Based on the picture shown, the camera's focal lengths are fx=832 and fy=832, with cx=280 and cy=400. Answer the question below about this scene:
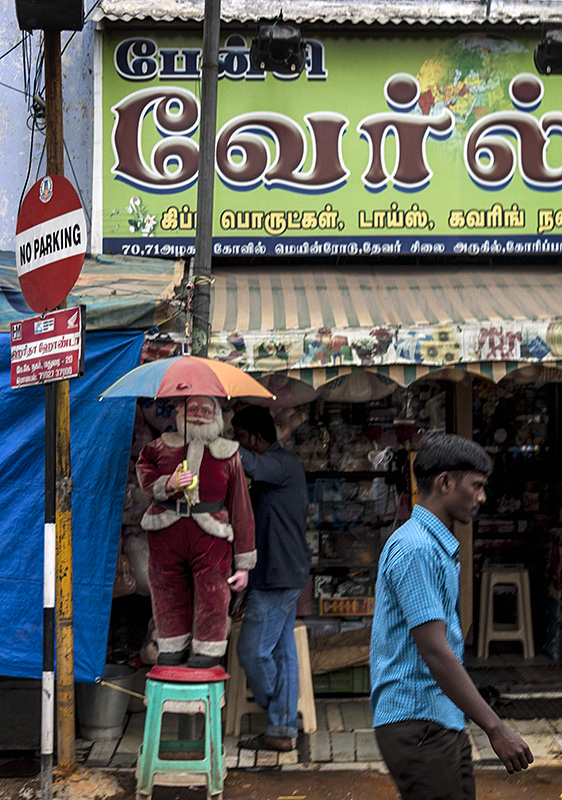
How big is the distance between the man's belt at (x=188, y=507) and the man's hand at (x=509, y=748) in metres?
2.55

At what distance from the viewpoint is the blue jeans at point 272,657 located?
5.09 m

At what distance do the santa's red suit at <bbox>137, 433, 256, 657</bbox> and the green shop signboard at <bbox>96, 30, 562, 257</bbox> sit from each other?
195 centimetres

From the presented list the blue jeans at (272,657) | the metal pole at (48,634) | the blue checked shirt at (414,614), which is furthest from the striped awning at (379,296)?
the blue checked shirt at (414,614)

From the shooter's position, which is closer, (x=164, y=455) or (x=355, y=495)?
(x=164, y=455)

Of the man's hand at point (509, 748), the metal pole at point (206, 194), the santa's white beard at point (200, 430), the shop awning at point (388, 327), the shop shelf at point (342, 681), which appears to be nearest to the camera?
the man's hand at point (509, 748)

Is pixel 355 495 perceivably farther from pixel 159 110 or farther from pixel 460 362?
pixel 159 110

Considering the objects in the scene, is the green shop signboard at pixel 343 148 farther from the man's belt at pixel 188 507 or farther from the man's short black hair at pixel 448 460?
the man's short black hair at pixel 448 460

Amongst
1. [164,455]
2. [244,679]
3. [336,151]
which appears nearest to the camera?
[164,455]

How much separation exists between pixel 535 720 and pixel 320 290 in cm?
325

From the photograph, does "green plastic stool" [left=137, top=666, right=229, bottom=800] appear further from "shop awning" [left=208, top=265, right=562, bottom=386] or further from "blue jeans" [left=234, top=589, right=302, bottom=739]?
"shop awning" [left=208, top=265, right=562, bottom=386]

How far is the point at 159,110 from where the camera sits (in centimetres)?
622

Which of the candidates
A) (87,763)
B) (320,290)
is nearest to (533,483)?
(320,290)

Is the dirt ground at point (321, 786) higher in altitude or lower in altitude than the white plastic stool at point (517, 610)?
lower

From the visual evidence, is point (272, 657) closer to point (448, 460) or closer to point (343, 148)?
point (448, 460)
